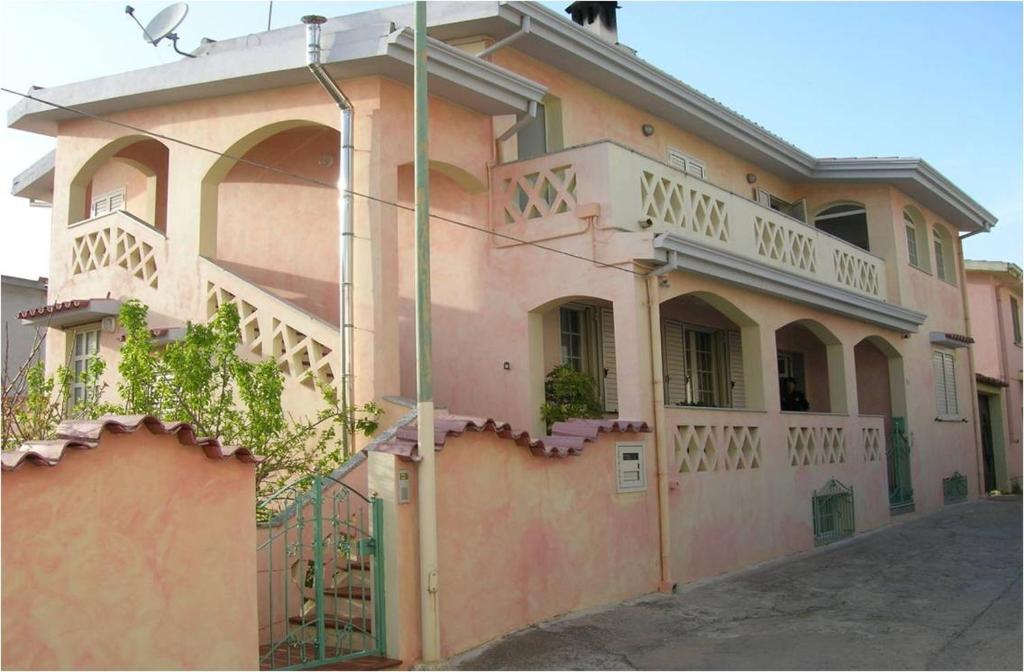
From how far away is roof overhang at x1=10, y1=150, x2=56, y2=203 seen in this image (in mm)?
15944

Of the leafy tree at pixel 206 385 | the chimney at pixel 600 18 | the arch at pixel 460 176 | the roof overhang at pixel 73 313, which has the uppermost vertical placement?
the chimney at pixel 600 18

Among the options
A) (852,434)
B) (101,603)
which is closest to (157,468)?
(101,603)

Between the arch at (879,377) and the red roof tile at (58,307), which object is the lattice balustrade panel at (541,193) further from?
the arch at (879,377)

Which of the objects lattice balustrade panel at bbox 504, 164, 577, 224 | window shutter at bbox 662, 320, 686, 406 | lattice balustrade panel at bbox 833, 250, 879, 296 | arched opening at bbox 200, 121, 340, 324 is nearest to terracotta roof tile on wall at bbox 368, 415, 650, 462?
lattice balustrade panel at bbox 504, 164, 577, 224

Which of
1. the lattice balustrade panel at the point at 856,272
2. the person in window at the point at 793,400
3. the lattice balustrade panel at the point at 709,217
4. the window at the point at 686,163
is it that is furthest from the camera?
the person in window at the point at 793,400

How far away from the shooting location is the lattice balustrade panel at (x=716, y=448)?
1203 centimetres

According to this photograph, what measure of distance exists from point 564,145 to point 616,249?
296cm

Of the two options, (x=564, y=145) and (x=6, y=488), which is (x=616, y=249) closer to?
(x=564, y=145)

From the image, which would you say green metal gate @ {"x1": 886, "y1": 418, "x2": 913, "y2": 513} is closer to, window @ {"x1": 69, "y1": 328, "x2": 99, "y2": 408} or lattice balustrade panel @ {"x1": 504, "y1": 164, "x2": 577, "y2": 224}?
lattice balustrade panel @ {"x1": 504, "y1": 164, "x2": 577, "y2": 224}

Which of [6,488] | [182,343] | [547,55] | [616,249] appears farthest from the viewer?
[547,55]

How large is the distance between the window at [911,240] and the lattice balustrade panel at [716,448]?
896 cm

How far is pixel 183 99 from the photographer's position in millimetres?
12492

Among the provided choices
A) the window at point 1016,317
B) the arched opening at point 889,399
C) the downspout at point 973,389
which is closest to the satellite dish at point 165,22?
the arched opening at point 889,399

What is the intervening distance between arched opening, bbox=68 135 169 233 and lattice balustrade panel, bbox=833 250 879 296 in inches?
412
